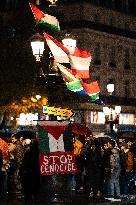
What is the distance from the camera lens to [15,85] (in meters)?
39.2

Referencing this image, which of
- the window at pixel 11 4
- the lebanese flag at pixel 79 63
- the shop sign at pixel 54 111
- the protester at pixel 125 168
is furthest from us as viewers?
the window at pixel 11 4

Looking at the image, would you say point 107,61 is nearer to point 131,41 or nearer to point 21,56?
point 131,41

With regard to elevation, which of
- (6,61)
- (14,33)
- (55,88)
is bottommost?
(55,88)

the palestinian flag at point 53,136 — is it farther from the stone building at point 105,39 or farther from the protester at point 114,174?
the stone building at point 105,39

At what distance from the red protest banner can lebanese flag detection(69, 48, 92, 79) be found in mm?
5556

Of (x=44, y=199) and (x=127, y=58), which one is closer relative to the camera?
(x=44, y=199)

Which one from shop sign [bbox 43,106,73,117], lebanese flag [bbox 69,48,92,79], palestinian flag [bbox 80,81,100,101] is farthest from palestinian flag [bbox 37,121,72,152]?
palestinian flag [bbox 80,81,100,101]

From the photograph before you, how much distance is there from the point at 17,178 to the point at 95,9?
126ft

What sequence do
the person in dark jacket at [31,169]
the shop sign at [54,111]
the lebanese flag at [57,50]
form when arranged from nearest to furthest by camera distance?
the person in dark jacket at [31,169] < the lebanese flag at [57,50] < the shop sign at [54,111]

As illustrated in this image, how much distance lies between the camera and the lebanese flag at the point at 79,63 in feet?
59.2

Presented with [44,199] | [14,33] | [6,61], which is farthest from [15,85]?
[44,199]

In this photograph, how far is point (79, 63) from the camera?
18.2 m

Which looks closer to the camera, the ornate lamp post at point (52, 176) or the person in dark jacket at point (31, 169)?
the person in dark jacket at point (31, 169)

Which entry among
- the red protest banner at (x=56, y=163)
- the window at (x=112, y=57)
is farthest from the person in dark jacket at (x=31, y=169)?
the window at (x=112, y=57)
